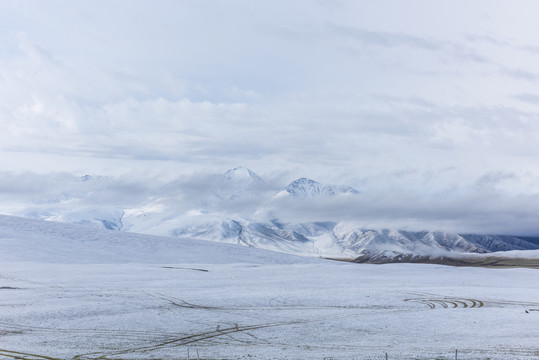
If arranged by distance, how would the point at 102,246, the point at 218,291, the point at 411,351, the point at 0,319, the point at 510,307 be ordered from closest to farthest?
the point at 411,351 → the point at 0,319 → the point at 510,307 → the point at 218,291 → the point at 102,246

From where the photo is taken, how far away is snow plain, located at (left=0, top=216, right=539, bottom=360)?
155ft

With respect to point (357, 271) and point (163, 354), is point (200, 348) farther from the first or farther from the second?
point (357, 271)

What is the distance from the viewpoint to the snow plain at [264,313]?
4712cm

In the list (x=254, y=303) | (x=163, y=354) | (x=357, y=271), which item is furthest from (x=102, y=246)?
(x=163, y=354)

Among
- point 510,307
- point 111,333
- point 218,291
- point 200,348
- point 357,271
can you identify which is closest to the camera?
point 200,348

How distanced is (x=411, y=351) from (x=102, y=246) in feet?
417

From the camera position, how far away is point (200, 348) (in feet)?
159

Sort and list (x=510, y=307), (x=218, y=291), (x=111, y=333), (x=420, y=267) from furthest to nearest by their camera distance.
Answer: (x=420, y=267)
(x=218, y=291)
(x=510, y=307)
(x=111, y=333)

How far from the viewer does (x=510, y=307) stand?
70.4 meters

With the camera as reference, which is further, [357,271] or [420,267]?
[420,267]

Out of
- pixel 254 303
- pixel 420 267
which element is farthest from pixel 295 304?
pixel 420 267

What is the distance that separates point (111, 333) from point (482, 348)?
31.5m

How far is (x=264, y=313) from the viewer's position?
66.1m

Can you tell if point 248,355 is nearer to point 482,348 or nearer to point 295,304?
point 482,348
